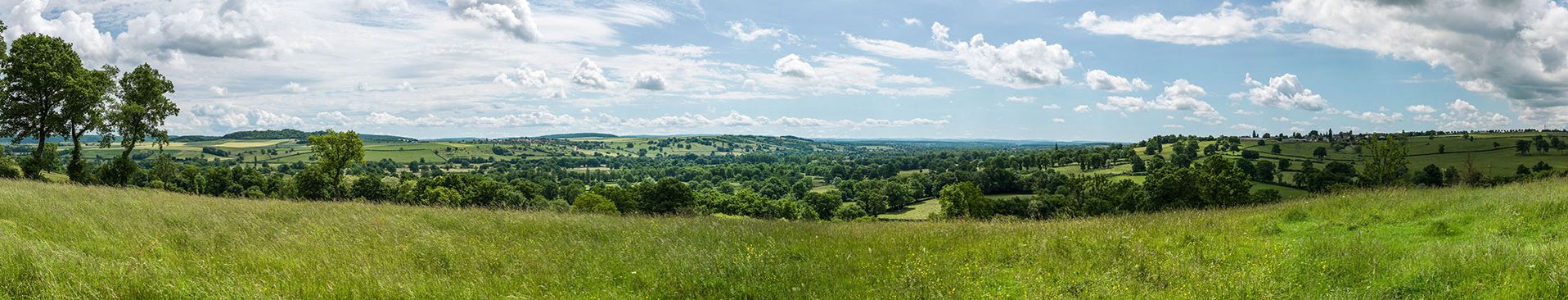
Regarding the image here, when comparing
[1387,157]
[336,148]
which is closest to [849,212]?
[1387,157]

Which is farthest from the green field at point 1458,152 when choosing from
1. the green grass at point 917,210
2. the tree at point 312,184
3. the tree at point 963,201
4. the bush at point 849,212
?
the tree at point 312,184

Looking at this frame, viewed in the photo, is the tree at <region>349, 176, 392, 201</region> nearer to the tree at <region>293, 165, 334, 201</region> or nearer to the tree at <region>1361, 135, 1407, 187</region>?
the tree at <region>293, 165, 334, 201</region>

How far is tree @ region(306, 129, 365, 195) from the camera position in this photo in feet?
123

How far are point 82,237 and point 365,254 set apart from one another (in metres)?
4.01

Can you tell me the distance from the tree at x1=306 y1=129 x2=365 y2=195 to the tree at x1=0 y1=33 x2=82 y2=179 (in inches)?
428

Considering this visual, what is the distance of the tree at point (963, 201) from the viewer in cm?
6950

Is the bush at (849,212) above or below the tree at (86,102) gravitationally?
below

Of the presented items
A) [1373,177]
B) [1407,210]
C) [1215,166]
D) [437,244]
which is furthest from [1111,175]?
[437,244]

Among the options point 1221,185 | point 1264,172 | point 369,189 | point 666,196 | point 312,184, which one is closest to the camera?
point 312,184

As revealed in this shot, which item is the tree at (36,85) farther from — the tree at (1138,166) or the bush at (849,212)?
the tree at (1138,166)

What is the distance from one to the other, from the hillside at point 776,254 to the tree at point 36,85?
1955cm

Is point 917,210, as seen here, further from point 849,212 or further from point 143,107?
point 143,107

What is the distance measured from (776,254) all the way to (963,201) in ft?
208

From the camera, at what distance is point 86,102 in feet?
88.0
